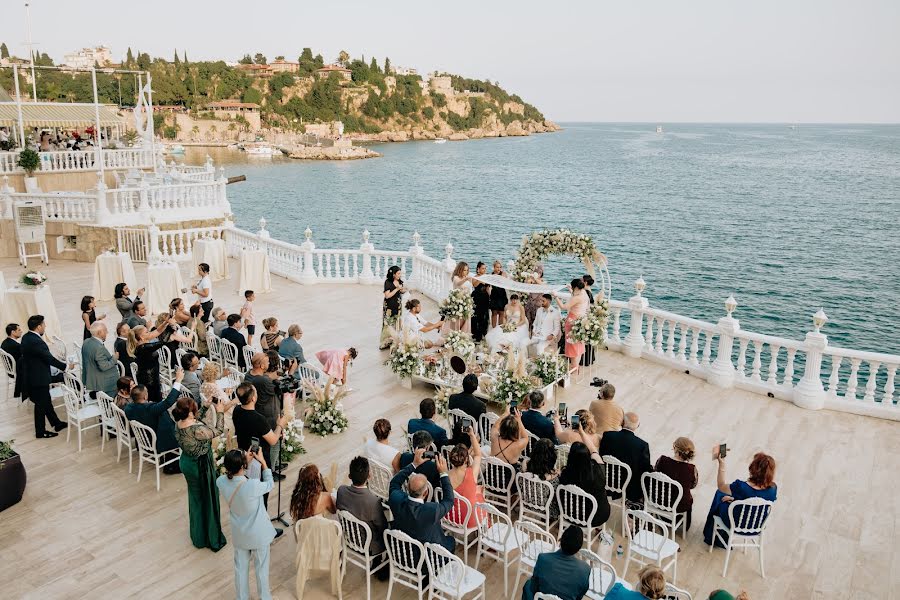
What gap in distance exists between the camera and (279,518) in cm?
635

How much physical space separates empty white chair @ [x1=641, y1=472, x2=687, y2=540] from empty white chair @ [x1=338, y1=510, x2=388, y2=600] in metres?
2.32

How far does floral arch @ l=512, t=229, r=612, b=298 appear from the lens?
10695 millimetres

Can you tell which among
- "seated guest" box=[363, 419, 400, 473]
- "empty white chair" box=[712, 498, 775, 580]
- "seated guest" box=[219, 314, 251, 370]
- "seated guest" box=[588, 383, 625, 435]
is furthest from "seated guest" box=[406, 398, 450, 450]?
"seated guest" box=[219, 314, 251, 370]

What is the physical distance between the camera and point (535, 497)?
5754 mm

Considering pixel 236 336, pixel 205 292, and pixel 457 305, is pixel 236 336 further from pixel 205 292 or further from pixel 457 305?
pixel 457 305

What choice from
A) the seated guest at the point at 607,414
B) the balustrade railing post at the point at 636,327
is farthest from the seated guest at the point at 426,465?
the balustrade railing post at the point at 636,327

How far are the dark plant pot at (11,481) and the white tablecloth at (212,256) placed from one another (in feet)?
29.4

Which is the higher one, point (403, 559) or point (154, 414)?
point (154, 414)

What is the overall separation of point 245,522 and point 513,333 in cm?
552

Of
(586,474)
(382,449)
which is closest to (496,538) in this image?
(586,474)

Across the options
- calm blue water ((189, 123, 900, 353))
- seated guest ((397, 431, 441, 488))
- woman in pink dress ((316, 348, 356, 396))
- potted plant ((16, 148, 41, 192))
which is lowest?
calm blue water ((189, 123, 900, 353))

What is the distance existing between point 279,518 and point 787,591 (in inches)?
174

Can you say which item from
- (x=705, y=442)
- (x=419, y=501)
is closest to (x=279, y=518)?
(x=419, y=501)

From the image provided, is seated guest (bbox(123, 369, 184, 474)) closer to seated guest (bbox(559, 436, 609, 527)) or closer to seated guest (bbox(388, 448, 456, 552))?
seated guest (bbox(388, 448, 456, 552))
